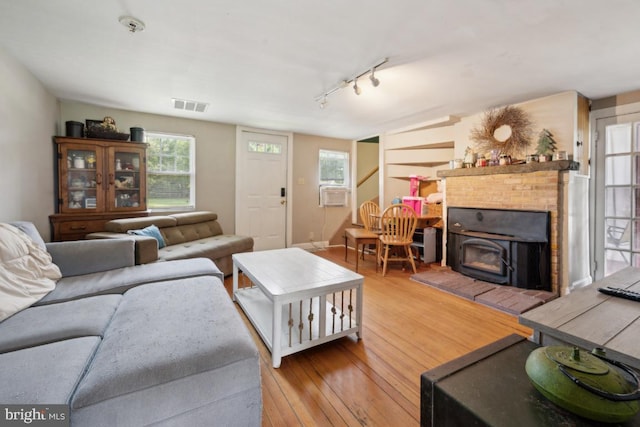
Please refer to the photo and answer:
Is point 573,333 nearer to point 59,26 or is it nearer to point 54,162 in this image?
point 59,26

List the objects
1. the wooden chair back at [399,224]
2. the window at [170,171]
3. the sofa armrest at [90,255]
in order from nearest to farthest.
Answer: the sofa armrest at [90,255] < the wooden chair back at [399,224] < the window at [170,171]

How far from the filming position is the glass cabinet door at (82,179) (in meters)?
3.22

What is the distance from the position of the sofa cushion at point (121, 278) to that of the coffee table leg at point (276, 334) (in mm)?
732

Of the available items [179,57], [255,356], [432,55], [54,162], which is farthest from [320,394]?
[54,162]

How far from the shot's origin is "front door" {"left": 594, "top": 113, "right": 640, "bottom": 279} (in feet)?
9.64

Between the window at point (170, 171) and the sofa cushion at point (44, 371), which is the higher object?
the window at point (170, 171)

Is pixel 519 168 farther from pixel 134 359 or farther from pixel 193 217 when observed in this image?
pixel 193 217

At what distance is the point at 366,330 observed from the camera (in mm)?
2189

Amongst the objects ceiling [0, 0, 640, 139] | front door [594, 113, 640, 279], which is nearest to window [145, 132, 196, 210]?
ceiling [0, 0, 640, 139]

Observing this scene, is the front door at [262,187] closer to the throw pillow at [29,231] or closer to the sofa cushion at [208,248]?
the sofa cushion at [208,248]

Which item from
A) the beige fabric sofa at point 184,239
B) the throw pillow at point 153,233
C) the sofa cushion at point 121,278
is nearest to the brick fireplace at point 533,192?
the beige fabric sofa at point 184,239

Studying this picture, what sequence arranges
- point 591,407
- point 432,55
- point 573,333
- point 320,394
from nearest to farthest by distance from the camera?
point 591,407 < point 573,333 < point 320,394 < point 432,55

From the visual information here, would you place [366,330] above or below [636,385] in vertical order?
below

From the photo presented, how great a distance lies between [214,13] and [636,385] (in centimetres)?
254
